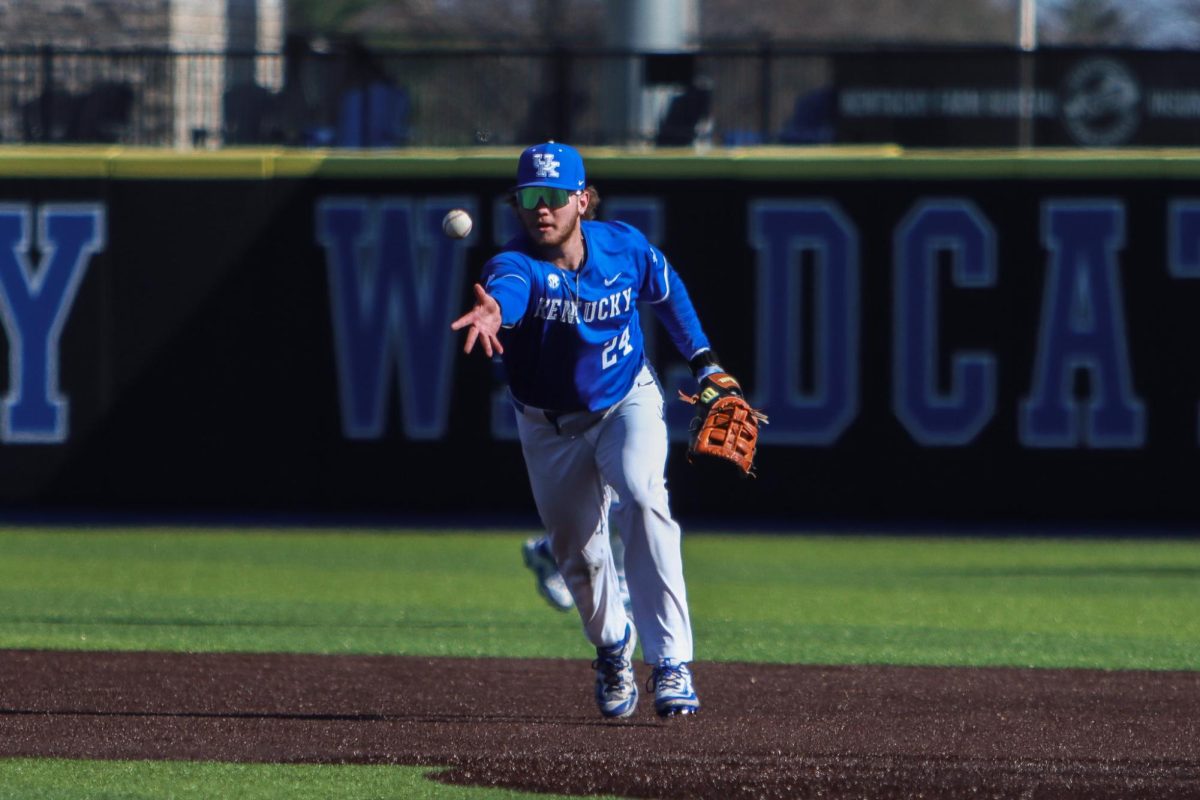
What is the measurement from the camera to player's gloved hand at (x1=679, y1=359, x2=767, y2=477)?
7.17 meters

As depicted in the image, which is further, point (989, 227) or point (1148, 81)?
point (1148, 81)

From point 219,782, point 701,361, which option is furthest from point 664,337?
point 219,782

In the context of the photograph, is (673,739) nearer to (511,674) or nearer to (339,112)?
(511,674)

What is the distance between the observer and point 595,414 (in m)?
6.93

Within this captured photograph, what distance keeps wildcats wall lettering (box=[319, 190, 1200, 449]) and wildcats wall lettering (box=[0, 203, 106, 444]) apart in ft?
6.14

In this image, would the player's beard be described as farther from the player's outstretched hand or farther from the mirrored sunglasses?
the player's outstretched hand

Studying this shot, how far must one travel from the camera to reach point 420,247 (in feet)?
51.3

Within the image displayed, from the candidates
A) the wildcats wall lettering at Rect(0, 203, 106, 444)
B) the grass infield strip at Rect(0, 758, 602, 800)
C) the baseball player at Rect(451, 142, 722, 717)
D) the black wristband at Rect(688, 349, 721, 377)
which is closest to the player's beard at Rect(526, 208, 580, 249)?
the baseball player at Rect(451, 142, 722, 717)

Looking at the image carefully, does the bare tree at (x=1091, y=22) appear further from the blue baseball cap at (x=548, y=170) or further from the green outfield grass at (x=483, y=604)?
the blue baseball cap at (x=548, y=170)

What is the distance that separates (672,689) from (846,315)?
8930 millimetres

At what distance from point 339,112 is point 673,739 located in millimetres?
10424

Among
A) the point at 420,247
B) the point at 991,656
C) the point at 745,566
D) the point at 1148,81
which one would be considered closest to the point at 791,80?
the point at 1148,81

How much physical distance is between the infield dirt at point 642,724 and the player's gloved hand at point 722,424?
34.5 inches

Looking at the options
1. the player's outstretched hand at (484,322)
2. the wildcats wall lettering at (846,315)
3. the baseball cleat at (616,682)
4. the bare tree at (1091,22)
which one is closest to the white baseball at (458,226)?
the player's outstretched hand at (484,322)
